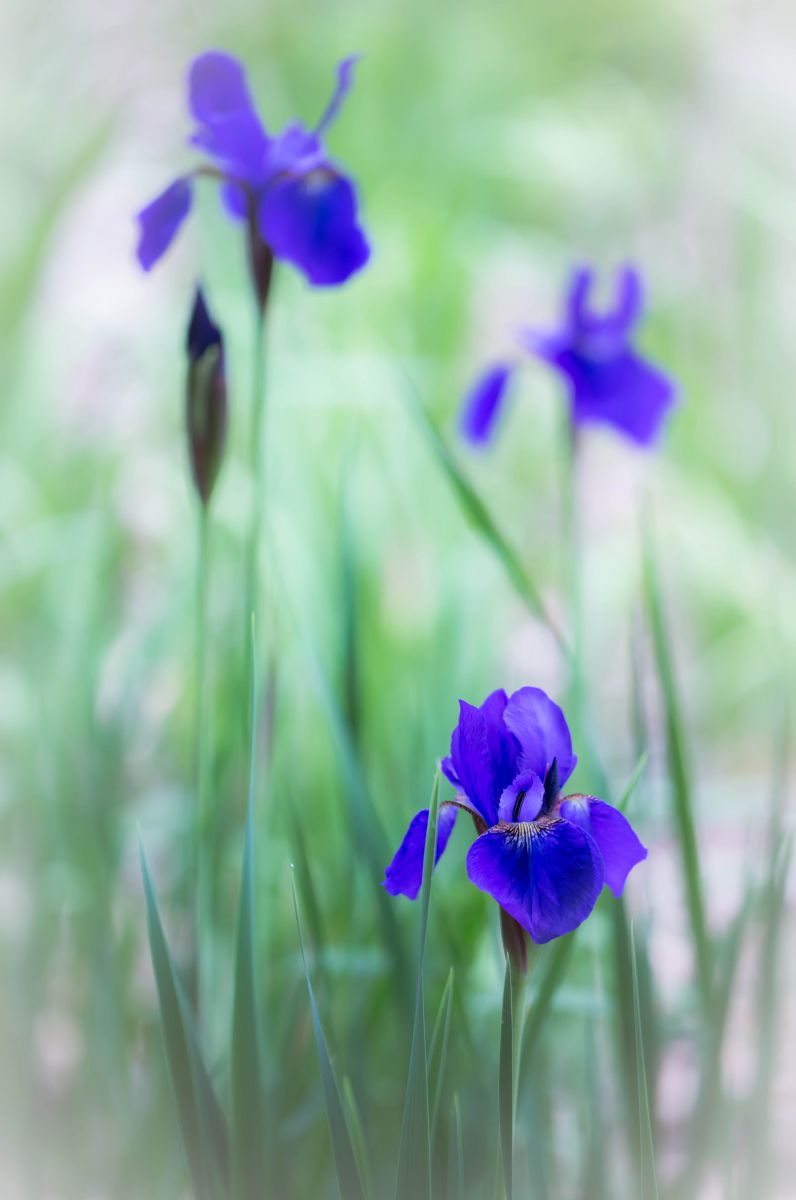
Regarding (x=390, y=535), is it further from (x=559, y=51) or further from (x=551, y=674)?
(x=559, y=51)

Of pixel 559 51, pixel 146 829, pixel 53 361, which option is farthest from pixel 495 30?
pixel 146 829

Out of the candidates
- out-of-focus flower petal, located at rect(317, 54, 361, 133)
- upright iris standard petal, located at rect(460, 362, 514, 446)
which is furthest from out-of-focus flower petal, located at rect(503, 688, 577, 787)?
upright iris standard petal, located at rect(460, 362, 514, 446)

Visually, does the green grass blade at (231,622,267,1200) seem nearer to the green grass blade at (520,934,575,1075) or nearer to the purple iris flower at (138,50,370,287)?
the green grass blade at (520,934,575,1075)

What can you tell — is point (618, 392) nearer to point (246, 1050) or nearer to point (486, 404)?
point (486, 404)

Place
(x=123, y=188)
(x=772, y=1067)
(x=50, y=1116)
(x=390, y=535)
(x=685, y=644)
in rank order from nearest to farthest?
(x=772, y=1067) → (x=50, y=1116) → (x=390, y=535) → (x=685, y=644) → (x=123, y=188)

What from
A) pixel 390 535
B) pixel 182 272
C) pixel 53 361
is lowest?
pixel 390 535

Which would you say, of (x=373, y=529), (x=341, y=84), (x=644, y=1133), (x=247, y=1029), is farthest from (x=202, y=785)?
(x=373, y=529)
